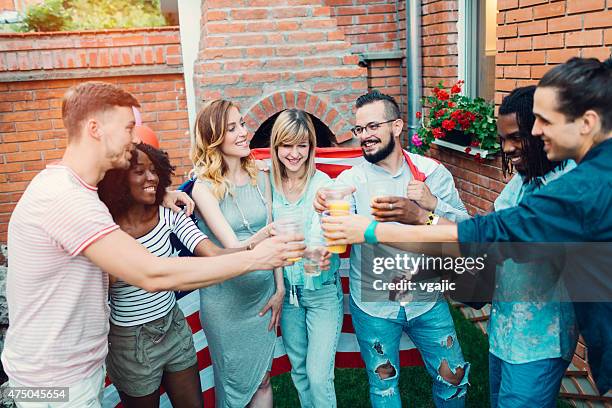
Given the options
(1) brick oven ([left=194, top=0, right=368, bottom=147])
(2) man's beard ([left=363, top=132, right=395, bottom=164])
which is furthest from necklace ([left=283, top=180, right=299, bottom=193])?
(1) brick oven ([left=194, top=0, right=368, bottom=147])

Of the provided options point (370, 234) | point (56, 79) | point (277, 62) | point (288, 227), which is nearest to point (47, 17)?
point (56, 79)

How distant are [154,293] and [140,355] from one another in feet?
0.86

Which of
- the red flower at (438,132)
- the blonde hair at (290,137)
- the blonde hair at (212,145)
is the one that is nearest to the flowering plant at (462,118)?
the red flower at (438,132)

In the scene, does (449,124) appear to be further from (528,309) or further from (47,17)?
(47,17)

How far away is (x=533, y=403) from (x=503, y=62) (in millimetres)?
2679

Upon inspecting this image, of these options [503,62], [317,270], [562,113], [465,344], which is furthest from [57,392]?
[503,62]

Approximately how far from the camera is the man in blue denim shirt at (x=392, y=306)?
267 centimetres

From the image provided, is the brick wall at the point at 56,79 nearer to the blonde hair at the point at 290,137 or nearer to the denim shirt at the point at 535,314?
the blonde hair at the point at 290,137

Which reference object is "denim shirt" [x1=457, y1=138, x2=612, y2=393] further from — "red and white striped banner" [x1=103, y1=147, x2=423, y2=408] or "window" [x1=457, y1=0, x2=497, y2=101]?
"window" [x1=457, y1=0, x2=497, y2=101]

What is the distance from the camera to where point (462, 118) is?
15.3ft

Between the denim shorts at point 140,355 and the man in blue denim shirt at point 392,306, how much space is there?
3.23ft

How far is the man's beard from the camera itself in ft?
9.22

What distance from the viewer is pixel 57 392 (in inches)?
71.9

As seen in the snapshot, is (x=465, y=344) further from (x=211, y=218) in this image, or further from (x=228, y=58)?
(x=228, y=58)
